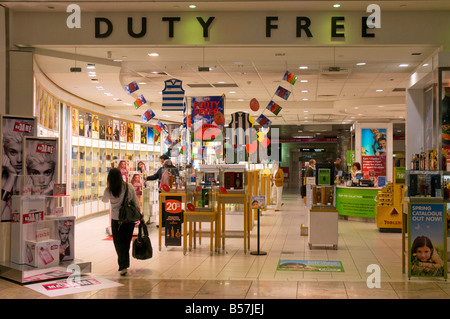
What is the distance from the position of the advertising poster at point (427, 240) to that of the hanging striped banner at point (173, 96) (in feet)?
17.7

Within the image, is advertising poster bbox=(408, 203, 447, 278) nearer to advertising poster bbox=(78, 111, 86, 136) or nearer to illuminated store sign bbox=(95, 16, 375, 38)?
illuminated store sign bbox=(95, 16, 375, 38)

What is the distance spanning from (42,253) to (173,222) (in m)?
2.62

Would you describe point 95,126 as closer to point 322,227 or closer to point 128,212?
point 322,227

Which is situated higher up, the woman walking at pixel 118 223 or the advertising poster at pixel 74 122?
the advertising poster at pixel 74 122

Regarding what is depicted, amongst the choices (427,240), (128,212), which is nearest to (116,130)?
(128,212)

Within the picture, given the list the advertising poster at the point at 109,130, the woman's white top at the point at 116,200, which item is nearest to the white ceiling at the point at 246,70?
the advertising poster at the point at 109,130

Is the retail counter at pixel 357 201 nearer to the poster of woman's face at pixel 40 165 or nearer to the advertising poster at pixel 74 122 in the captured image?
the advertising poster at pixel 74 122

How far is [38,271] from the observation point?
21.3 ft

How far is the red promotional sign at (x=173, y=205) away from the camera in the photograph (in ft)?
28.9

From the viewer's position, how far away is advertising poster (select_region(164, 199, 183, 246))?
8.80 metres

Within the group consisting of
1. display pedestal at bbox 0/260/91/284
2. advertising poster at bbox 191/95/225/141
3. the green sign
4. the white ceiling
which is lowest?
display pedestal at bbox 0/260/91/284

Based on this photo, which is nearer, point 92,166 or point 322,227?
point 322,227

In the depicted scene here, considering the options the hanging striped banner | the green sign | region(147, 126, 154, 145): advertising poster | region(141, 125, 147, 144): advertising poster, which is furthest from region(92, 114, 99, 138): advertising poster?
the green sign

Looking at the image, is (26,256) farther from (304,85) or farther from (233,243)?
(304,85)
